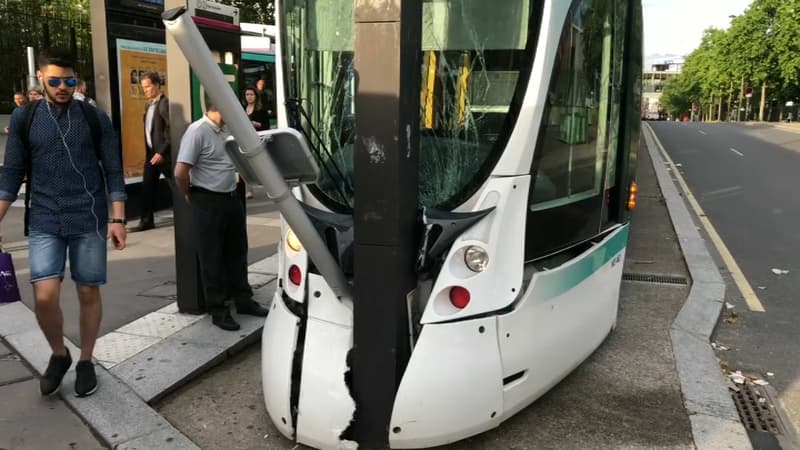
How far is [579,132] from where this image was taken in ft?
12.4

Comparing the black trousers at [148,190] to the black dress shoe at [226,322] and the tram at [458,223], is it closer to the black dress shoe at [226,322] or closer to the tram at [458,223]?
the black dress shoe at [226,322]

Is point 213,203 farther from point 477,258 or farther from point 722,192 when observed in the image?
point 722,192

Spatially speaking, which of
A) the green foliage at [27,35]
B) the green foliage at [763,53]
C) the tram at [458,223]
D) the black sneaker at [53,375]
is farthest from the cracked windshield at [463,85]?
the green foliage at [763,53]

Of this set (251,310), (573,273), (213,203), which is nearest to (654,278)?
(573,273)

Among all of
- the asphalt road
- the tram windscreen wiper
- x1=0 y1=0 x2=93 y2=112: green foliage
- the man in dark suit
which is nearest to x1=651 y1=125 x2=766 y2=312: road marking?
the asphalt road

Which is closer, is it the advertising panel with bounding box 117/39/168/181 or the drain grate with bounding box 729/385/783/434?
the drain grate with bounding box 729/385/783/434

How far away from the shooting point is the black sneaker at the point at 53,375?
12.3 ft

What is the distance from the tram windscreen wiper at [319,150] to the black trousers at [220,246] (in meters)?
1.30

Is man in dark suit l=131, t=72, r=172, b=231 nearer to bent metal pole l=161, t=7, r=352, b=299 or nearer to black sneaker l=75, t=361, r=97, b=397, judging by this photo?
black sneaker l=75, t=361, r=97, b=397

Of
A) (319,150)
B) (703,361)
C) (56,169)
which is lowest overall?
(703,361)

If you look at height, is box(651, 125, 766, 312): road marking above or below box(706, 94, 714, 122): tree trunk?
below

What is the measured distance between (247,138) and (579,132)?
2.02 meters

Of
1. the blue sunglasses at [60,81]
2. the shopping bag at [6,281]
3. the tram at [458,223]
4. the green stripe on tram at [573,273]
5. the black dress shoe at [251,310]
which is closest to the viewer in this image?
the tram at [458,223]

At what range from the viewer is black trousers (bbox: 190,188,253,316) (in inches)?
184
